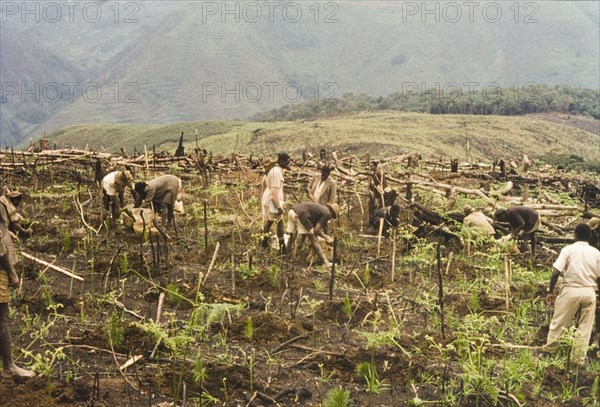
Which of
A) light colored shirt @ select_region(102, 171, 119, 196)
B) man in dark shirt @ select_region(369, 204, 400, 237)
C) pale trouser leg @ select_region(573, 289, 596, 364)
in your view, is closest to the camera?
pale trouser leg @ select_region(573, 289, 596, 364)

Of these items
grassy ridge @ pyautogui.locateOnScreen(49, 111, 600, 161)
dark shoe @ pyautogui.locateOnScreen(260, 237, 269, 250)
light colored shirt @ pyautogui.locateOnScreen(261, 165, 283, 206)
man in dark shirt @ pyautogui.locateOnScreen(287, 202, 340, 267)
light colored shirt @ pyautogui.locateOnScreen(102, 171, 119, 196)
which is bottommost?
grassy ridge @ pyautogui.locateOnScreen(49, 111, 600, 161)

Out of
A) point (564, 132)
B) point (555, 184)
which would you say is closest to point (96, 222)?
point (555, 184)

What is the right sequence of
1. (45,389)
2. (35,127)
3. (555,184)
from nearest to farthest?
(45,389) < (555,184) < (35,127)

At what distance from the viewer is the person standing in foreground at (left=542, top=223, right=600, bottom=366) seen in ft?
23.1

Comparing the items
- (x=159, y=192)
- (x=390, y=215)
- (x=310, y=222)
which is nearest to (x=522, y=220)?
(x=390, y=215)

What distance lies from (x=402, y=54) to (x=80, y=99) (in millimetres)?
66679

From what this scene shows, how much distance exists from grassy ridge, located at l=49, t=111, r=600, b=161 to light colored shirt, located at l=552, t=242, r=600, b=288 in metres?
30.2

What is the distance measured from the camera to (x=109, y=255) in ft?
33.7

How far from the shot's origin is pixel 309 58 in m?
174

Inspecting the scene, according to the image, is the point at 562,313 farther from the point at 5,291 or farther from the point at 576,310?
the point at 5,291

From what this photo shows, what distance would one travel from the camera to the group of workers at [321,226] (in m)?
5.82

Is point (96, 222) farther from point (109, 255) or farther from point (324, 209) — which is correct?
point (324, 209)

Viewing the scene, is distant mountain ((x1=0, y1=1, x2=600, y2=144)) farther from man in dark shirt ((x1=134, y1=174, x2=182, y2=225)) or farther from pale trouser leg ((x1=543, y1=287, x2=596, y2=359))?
pale trouser leg ((x1=543, y1=287, x2=596, y2=359))

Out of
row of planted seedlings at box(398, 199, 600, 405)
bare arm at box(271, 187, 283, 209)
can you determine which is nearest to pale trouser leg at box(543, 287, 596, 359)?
row of planted seedlings at box(398, 199, 600, 405)
